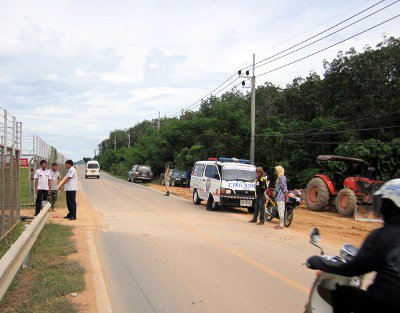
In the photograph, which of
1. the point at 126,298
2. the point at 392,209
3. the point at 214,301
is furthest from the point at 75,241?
the point at 392,209

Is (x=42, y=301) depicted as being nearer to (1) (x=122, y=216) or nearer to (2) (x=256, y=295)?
(2) (x=256, y=295)

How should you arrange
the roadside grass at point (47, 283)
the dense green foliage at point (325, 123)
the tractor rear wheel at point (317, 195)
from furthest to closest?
1. the dense green foliage at point (325, 123)
2. the tractor rear wheel at point (317, 195)
3. the roadside grass at point (47, 283)

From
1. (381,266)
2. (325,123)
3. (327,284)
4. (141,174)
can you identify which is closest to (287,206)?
(327,284)

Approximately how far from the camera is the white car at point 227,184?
17750 millimetres

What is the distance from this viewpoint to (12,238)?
10391mm

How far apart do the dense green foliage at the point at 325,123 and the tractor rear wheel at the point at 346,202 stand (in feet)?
14.4

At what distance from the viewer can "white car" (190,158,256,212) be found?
1775 cm

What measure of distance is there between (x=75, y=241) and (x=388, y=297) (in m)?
8.51

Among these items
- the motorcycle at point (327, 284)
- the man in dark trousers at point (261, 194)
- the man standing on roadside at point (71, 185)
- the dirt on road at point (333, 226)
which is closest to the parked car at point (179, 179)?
the dirt on road at point (333, 226)

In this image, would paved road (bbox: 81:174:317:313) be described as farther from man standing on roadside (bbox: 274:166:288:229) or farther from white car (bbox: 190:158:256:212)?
white car (bbox: 190:158:256:212)

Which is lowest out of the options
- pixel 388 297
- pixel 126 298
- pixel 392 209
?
pixel 126 298

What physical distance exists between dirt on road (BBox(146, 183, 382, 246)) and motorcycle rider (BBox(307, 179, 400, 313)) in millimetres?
8536

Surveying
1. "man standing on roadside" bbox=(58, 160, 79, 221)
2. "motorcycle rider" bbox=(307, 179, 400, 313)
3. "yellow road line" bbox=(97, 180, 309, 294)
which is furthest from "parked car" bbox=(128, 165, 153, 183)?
"motorcycle rider" bbox=(307, 179, 400, 313)

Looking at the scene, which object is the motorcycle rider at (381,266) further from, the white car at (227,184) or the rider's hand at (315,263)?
the white car at (227,184)
